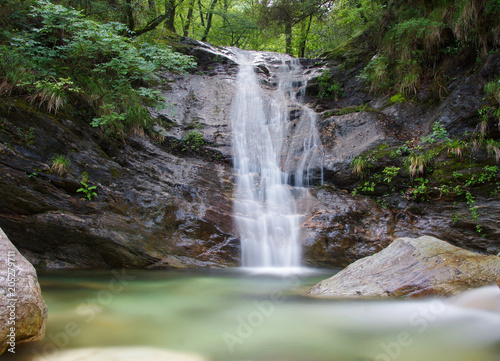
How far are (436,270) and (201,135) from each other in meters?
7.12

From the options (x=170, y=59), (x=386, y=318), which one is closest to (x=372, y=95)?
(x=170, y=59)

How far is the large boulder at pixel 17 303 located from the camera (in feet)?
6.62

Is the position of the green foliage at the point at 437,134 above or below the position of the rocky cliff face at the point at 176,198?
above

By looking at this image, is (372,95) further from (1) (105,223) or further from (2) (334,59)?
(1) (105,223)

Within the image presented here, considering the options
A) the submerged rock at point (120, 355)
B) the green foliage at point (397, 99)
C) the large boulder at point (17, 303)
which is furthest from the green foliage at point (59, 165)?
the green foliage at point (397, 99)

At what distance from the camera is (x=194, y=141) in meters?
9.05

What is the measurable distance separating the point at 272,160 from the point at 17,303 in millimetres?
7597

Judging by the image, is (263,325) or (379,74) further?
(379,74)

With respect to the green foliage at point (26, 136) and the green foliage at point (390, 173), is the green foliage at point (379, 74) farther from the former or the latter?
the green foliage at point (26, 136)

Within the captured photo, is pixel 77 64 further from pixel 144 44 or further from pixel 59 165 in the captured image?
pixel 59 165

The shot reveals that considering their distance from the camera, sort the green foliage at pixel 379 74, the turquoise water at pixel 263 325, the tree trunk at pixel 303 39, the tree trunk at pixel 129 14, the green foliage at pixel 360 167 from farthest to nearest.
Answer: the tree trunk at pixel 303 39, the green foliage at pixel 379 74, the tree trunk at pixel 129 14, the green foliage at pixel 360 167, the turquoise water at pixel 263 325

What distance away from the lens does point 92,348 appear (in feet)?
7.58

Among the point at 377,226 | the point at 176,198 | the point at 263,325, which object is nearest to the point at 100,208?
the point at 176,198

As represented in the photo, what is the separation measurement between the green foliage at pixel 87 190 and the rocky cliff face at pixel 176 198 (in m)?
0.07
